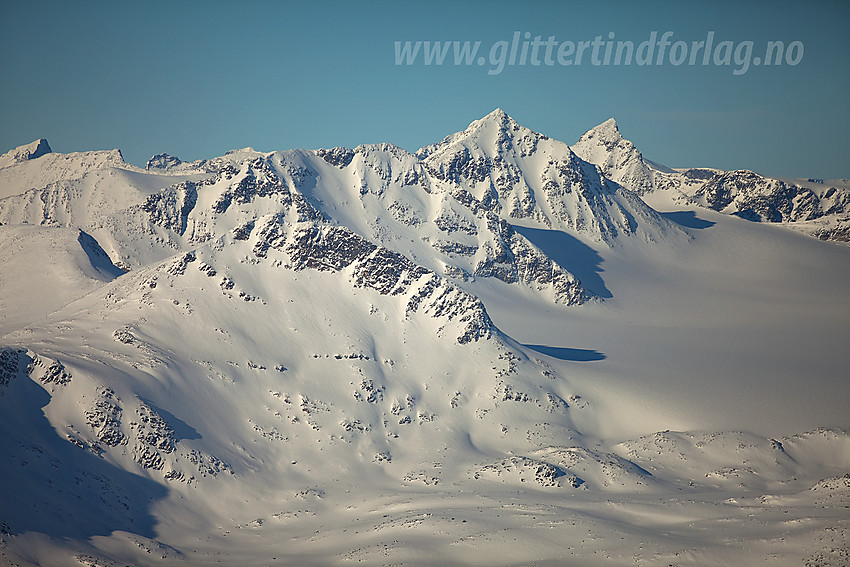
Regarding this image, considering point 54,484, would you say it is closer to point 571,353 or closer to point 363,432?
point 363,432

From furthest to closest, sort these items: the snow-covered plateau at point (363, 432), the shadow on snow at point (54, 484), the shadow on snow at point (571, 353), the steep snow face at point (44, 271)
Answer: the shadow on snow at point (571, 353), the steep snow face at point (44, 271), the snow-covered plateau at point (363, 432), the shadow on snow at point (54, 484)

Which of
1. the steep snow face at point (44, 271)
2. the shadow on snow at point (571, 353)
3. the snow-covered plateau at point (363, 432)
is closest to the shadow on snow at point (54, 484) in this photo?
the snow-covered plateau at point (363, 432)

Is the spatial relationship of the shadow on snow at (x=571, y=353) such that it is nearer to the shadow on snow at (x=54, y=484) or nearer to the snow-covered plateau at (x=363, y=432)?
the snow-covered plateau at (x=363, y=432)

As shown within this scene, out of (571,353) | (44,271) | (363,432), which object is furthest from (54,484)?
(571,353)

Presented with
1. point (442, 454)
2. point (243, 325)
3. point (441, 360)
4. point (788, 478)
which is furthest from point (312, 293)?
point (788, 478)

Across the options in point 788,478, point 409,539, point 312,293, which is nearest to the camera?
point 409,539

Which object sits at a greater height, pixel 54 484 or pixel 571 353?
pixel 571 353

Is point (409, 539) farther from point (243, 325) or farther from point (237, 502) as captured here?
point (243, 325)

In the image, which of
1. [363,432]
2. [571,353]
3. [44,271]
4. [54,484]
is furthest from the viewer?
[44,271]

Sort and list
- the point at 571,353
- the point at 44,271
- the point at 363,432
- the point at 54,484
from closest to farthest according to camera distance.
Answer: the point at 54,484 → the point at 363,432 → the point at 571,353 → the point at 44,271

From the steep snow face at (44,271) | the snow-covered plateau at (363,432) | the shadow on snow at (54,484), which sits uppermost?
the steep snow face at (44,271)

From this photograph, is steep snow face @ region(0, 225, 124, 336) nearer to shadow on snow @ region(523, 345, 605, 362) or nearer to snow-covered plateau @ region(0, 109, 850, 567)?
snow-covered plateau @ region(0, 109, 850, 567)
